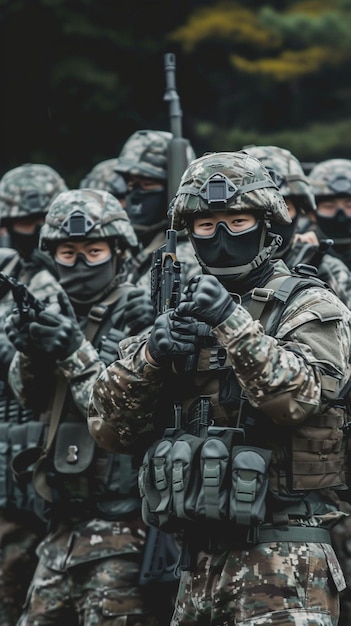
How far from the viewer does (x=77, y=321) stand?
8430 mm

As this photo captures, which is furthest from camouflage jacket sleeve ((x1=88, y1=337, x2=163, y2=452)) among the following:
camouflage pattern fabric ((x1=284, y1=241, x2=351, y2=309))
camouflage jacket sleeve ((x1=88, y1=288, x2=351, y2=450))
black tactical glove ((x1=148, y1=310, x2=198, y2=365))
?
camouflage pattern fabric ((x1=284, y1=241, x2=351, y2=309))

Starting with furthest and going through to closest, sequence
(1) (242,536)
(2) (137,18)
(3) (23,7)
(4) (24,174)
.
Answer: (2) (137,18) < (3) (23,7) < (4) (24,174) < (1) (242,536)

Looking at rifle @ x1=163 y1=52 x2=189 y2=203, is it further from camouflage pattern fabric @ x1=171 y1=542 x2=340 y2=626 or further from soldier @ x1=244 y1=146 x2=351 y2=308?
camouflage pattern fabric @ x1=171 y1=542 x2=340 y2=626

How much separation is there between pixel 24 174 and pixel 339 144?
48.9 feet

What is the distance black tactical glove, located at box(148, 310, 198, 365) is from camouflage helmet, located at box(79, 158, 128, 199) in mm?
4920

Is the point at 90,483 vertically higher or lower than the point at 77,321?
lower

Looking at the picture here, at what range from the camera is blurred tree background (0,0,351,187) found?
2356cm

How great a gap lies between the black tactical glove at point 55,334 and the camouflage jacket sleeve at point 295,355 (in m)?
1.71

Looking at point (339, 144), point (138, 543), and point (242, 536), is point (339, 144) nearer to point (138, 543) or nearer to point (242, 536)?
point (138, 543)

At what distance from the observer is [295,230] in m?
8.92

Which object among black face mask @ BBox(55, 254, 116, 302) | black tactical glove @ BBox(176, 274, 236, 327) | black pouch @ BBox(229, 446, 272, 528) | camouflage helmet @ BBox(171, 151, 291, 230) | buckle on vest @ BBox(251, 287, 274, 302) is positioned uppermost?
camouflage helmet @ BBox(171, 151, 291, 230)

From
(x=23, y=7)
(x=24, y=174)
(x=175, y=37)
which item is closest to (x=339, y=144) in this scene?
(x=175, y=37)

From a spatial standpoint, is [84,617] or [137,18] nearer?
[84,617]

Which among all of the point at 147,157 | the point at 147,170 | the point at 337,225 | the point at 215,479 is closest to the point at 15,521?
the point at 147,170
